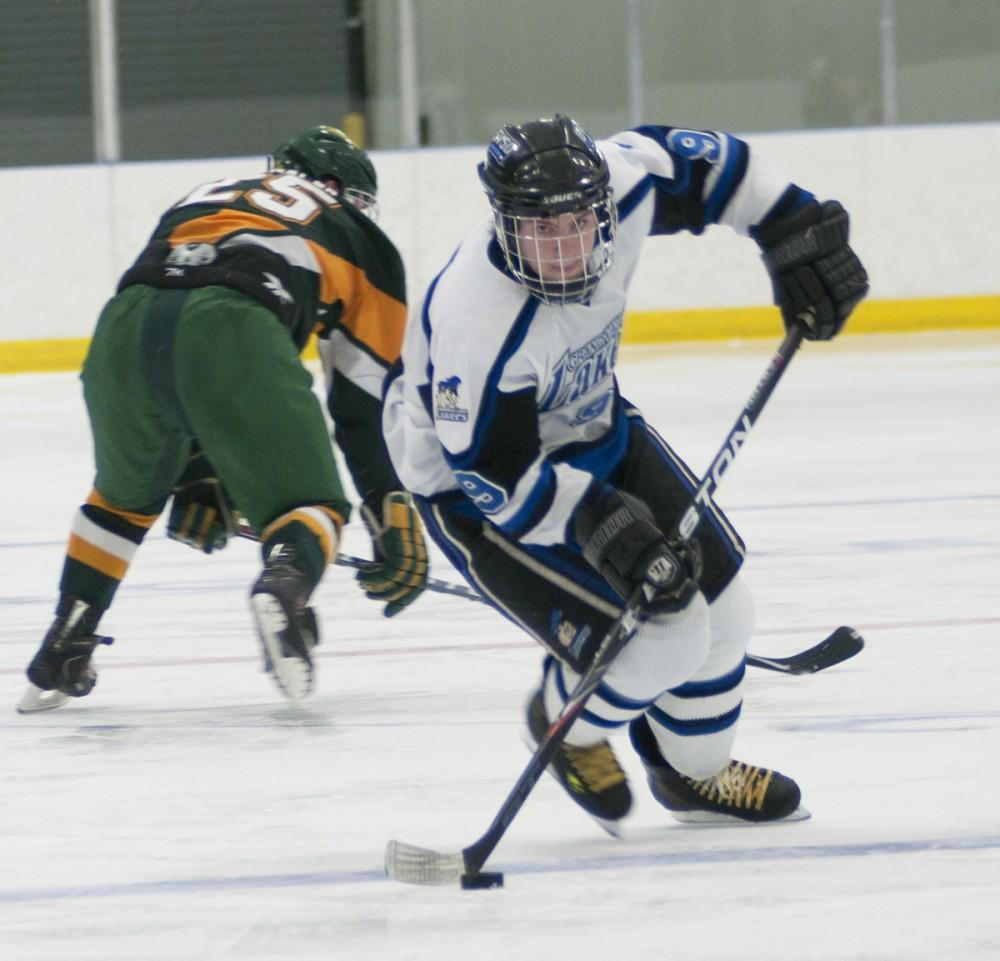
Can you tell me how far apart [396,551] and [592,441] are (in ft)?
2.62

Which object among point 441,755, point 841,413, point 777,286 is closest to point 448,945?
point 441,755

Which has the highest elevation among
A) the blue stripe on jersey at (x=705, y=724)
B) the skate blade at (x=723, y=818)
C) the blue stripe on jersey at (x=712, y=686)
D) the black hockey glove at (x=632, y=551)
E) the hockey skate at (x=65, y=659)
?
the black hockey glove at (x=632, y=551)

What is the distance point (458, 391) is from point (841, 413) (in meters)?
4.36

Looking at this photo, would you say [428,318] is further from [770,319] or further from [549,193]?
[770,319]

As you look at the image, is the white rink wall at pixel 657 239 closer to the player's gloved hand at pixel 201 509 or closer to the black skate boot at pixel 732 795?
the player's gloved hand at pixel 201 509

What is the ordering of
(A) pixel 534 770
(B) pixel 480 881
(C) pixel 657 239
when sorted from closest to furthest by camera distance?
(B) pixel 480 881 → (A) pixel 534 770 → (C) pixel 657 239

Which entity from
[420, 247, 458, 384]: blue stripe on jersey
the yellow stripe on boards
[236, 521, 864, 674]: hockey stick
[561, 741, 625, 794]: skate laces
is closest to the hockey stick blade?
[236, 521, 864, 674]: hockey stick

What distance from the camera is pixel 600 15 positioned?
350 inches

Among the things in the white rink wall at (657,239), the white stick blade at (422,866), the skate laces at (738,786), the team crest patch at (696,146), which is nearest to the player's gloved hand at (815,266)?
the team crest patch at (696,146)

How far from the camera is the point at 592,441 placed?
2.27 metres

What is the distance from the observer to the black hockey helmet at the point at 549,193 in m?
2.05

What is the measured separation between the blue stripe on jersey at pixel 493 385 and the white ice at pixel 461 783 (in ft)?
1.51

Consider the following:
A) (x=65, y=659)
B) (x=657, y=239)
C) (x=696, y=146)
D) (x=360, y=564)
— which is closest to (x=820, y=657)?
(x=360, y=564)

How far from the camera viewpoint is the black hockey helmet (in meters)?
2.05
